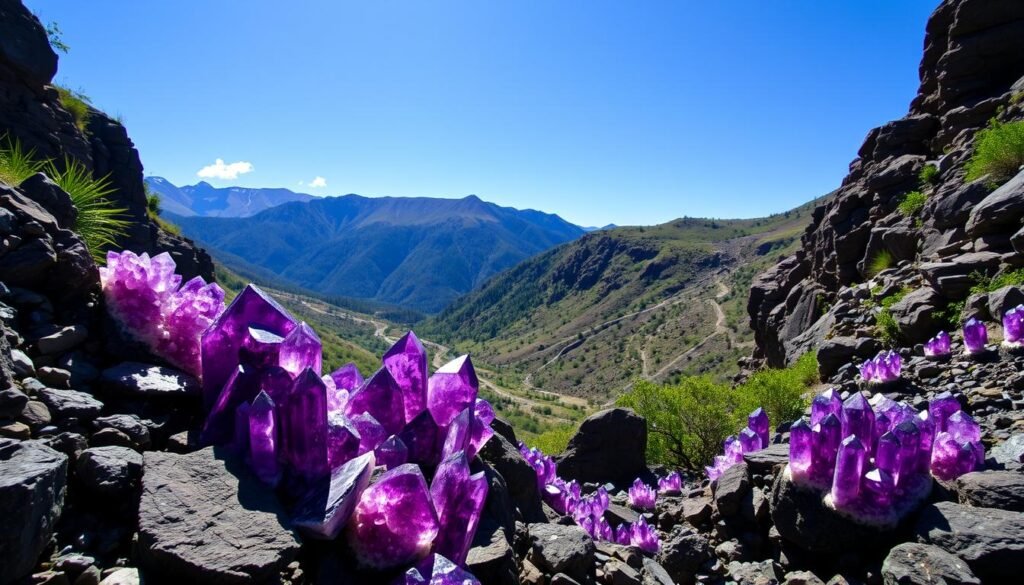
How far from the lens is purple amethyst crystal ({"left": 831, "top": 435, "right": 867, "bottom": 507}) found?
11.9 feet

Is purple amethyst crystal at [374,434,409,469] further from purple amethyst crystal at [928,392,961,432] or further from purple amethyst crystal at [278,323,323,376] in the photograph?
purple amethyst crystal at [928,392,961,432]

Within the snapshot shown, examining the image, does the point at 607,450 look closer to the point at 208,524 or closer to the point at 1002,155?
the point at 208,524

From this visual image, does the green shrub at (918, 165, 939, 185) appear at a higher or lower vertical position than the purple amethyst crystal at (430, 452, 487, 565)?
higher

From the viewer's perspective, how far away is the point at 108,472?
103 inches

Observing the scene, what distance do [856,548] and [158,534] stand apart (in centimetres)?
437

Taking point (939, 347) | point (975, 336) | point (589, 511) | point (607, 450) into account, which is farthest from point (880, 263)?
point (589, 511)

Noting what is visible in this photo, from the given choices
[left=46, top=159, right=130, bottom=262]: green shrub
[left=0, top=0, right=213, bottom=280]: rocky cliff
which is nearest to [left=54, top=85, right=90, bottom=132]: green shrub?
[left=0, top=0, right=213, bottom=280]: rocky cliff

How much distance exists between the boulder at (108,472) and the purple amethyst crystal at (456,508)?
4.90ft

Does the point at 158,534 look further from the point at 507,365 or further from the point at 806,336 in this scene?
the point at 507,365

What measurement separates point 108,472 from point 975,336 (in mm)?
9223

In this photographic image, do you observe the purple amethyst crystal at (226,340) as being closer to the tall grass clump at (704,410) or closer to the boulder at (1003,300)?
the boulder at (1003,300)

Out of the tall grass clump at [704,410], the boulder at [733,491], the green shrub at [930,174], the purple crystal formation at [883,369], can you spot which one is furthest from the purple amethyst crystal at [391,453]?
the green shrub at [930,174]

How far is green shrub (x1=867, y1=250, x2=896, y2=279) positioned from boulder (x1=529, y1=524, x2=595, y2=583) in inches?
605

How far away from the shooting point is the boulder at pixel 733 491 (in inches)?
204
